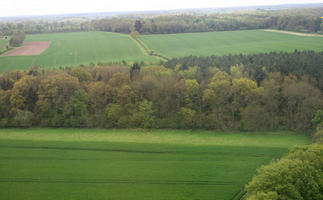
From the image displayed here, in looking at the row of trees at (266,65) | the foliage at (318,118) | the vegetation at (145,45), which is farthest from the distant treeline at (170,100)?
the vegetation at (145,45)

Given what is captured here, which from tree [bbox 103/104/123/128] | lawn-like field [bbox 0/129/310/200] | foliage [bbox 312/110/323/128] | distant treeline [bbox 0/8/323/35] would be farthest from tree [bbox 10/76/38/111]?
distant treeline [bbox 0/8/323/35]

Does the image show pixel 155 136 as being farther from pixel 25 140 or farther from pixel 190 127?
pixel 25 140

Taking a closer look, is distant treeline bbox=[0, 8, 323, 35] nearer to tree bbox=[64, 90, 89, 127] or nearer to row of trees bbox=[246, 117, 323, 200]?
tree bbox=[64, 90, 89, 127]

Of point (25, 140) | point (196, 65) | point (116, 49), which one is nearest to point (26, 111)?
point (25, 140)

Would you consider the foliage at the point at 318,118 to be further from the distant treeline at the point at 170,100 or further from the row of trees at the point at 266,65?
the row of trees at the point at 266,65

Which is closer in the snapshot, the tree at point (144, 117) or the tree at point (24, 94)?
the tree at point (144, 117)

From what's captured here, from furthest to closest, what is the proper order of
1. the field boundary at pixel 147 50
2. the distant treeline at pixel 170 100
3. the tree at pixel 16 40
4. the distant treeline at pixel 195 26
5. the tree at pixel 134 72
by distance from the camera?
1. the distant treeline at pixel 195 26
2. the tree at pixel 16 40
3. the field boundary at pixel 147 50
4. the tree at pixel 134 72
5. the distant treeline at pixel 170 100
